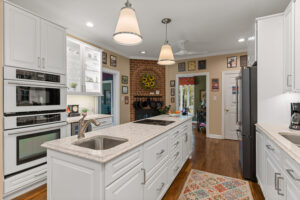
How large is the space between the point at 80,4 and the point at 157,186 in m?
2.71

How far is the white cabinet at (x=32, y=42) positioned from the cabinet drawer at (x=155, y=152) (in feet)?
6.05

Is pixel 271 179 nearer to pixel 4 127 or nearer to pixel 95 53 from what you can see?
pixel 4 127

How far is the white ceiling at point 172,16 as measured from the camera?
2.22m

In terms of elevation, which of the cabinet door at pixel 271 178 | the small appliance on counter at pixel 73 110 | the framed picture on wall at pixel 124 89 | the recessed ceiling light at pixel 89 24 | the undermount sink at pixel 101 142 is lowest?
the cabinet door at pixel 271 178

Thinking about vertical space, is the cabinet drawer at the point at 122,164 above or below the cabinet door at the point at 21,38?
below

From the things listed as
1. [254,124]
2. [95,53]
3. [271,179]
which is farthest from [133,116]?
[271,179]

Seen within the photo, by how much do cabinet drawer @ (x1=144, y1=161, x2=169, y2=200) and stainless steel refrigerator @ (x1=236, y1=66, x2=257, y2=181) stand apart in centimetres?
129

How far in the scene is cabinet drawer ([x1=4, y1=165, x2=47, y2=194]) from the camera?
1.74 m

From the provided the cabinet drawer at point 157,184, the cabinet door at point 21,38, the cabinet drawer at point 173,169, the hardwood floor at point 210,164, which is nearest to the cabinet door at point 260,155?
the hardwood floor at point 210,164

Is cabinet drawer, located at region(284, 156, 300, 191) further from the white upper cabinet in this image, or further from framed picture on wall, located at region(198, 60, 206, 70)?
framed picture on wall, located at region(198, 60, 206, 70)

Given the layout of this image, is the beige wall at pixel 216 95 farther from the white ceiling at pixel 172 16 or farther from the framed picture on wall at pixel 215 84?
the white ceiling at pixel 172 16

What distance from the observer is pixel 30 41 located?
194 cm

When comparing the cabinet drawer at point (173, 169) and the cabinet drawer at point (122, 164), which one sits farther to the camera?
the cabinet drawer at point (173, 169)

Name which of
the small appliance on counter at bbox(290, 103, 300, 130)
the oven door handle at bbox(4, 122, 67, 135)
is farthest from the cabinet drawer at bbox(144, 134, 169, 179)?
the oven door handle at bbox(4, 122, 67, 135)
